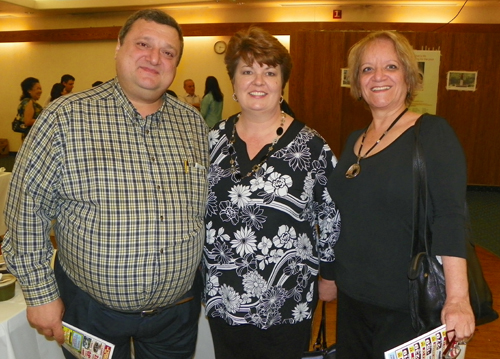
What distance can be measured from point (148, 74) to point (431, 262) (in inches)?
49.2

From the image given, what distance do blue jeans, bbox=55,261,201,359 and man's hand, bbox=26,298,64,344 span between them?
0.07 meters

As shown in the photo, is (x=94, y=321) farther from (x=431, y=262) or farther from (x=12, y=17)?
(x=12, y=17)

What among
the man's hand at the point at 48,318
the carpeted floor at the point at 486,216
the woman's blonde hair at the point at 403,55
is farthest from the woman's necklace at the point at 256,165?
the carpeted floor at the point at 486,216

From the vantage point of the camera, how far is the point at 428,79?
7.48 meters

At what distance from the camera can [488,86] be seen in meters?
7.55

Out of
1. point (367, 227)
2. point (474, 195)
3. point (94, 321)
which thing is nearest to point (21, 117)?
point (94, 321)

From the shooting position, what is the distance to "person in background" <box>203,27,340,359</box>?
172 centimetres

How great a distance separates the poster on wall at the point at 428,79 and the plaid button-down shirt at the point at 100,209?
6.54 meters

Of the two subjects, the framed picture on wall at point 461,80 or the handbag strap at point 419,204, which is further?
the framed picture on wall at point 461,80

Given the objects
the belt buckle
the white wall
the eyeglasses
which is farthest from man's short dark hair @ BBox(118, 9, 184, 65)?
the white wall

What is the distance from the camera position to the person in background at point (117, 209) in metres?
1.56

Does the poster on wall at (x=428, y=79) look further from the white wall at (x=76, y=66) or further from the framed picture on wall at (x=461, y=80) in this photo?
the white wall at (x=76, y=66)

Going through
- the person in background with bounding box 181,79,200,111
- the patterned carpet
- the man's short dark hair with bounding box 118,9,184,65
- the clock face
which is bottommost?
the patterned carpet

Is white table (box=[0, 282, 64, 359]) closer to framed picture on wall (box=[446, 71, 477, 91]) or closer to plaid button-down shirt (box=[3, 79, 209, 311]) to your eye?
plaid button-down shirt (box=[3, 79, 209, 311])
